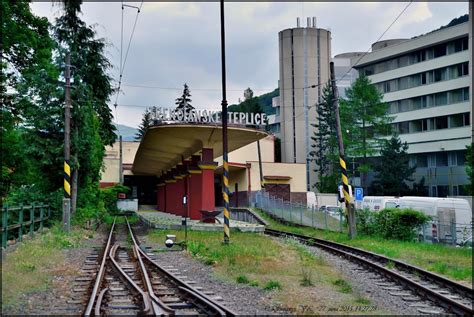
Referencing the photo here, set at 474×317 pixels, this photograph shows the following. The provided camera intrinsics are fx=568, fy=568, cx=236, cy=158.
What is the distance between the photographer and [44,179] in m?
30.0

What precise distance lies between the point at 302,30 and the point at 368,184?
88.8 feet

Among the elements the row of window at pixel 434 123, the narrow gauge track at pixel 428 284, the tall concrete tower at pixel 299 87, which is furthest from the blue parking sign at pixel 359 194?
the tall concrete tower at pixel 299 87

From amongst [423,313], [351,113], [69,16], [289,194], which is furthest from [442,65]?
[423,313]

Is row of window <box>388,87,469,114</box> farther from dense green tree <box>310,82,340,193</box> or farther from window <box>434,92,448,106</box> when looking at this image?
dense green tree <box>310,82,340,193</box>

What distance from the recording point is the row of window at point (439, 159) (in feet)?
208

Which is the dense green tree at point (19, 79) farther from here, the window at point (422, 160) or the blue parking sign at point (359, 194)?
the window at point (422, 160)

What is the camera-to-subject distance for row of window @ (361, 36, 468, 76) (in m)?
63.7

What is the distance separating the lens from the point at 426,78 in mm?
68625

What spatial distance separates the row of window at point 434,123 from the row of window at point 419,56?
723cm

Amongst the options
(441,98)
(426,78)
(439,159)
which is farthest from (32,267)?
(426,78)

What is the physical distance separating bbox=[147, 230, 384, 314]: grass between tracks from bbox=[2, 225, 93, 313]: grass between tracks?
13.1 feet

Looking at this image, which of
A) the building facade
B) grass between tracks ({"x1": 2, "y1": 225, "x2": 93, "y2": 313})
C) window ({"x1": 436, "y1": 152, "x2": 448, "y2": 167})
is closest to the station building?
grass between tracks ({"x1": 2, "y1": 225, "x2": 93, "y2": 313})

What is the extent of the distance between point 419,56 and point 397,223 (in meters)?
49.9

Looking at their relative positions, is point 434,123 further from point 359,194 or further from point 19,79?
point 19,79
